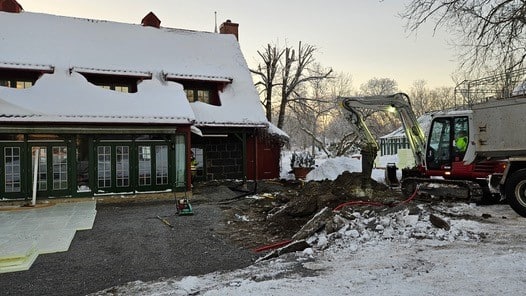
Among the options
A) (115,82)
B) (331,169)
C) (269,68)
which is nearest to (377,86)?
(269,68)

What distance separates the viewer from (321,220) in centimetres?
784

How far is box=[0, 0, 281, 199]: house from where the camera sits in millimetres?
13391

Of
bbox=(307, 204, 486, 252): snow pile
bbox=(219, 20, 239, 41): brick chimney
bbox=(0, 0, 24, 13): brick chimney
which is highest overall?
bbox=(219, 20, 239, 41): brick chimney

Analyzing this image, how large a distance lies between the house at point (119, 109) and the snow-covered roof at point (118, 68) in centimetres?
5

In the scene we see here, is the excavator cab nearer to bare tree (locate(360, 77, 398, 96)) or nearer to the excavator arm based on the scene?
the excavator arm

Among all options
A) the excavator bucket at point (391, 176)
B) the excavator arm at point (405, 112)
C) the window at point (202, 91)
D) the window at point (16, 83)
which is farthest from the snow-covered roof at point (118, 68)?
the excavator bucket at point (391, 176)

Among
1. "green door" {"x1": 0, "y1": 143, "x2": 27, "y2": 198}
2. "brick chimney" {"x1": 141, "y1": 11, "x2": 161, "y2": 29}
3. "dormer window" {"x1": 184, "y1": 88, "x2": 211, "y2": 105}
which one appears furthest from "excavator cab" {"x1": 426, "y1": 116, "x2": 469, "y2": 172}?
"brick chimney" {"x1": 141, "y1": 11, "x2": 161, "y2": 29}

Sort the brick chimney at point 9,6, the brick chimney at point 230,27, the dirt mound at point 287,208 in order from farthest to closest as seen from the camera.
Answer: the brick chimney at point 230,27 → the brick chimney at point 9,6 → the dirt mound at point 287,208

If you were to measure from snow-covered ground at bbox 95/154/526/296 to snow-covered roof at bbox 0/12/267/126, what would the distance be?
920 centimetres

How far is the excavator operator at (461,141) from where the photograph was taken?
10836 mm

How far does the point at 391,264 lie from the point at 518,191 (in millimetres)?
4955

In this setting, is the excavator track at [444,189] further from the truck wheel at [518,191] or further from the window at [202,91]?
the window at [202,91]

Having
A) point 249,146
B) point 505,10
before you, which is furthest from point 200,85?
point 505,10

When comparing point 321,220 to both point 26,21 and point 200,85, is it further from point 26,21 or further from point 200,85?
point 26,21
